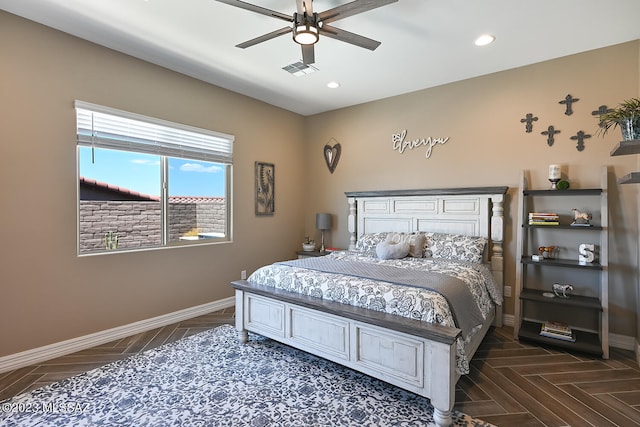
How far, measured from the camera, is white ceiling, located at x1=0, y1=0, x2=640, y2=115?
247 cm

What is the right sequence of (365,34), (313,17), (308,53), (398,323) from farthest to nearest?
(365,34)
(308,53)
(313,17)
(398,323)

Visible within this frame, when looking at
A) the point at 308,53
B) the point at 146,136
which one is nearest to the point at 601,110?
the point at 308,53

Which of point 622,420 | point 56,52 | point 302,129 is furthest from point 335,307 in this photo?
point 302,129

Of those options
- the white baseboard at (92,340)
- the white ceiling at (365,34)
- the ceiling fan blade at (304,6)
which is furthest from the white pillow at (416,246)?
the white baseboard at (92,340)

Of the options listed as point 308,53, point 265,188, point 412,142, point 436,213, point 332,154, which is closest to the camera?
point 308,53

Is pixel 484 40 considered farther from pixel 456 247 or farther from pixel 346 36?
pixel 456 247

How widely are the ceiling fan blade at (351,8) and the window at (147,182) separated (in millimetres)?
2285

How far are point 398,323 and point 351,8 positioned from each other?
2.12 metres

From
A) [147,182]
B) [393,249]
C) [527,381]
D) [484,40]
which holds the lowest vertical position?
[527,381]

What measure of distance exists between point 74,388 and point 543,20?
473 centimetres

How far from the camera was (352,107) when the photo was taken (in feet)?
16.0

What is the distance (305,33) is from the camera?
2.24m

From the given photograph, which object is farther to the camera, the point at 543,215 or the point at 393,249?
the point at 393,249

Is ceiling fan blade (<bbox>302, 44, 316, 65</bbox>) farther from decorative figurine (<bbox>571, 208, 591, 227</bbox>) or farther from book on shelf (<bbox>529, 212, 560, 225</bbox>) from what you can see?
decorative figurine (<bbox>571, 208, 591, 227</bbox>)
